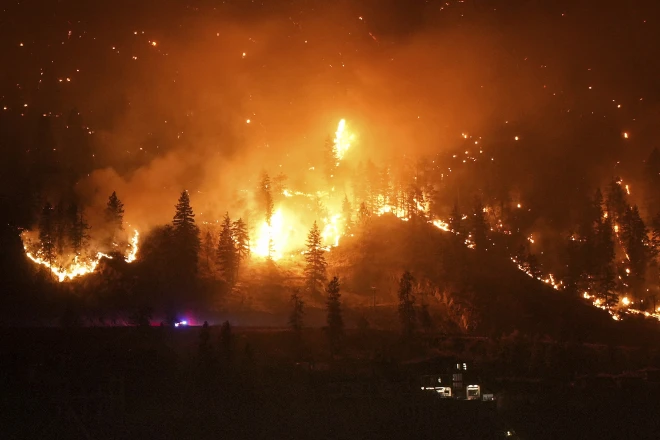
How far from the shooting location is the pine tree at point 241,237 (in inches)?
3713

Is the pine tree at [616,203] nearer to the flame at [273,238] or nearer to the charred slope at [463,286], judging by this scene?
the charred slope at [463,286]

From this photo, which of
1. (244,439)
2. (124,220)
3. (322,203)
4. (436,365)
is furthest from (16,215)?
(436,365)

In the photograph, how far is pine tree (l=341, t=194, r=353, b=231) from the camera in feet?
351

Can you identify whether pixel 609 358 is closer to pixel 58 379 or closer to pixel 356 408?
pixel 356 408

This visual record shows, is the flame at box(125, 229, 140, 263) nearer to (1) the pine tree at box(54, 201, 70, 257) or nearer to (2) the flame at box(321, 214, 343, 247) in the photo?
→ (1) the pine tree at box(54, 201, 70, 257)

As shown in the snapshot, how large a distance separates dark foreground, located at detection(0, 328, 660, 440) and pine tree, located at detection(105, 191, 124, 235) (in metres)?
25.4

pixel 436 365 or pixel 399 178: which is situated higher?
pixel 399 178

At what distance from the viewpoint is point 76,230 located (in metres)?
85.9

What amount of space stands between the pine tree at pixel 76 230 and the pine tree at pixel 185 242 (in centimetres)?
1176

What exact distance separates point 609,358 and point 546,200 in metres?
46.2

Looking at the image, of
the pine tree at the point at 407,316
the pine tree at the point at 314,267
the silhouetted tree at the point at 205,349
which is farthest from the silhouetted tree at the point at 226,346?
the pine tree at the point at 314,267

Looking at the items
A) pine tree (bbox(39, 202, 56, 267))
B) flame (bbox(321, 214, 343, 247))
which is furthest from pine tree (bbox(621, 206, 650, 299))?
pine tree (bbox(39, 202, 56, 267))

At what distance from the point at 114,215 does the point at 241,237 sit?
18.1m

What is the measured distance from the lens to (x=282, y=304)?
84.6 meters
